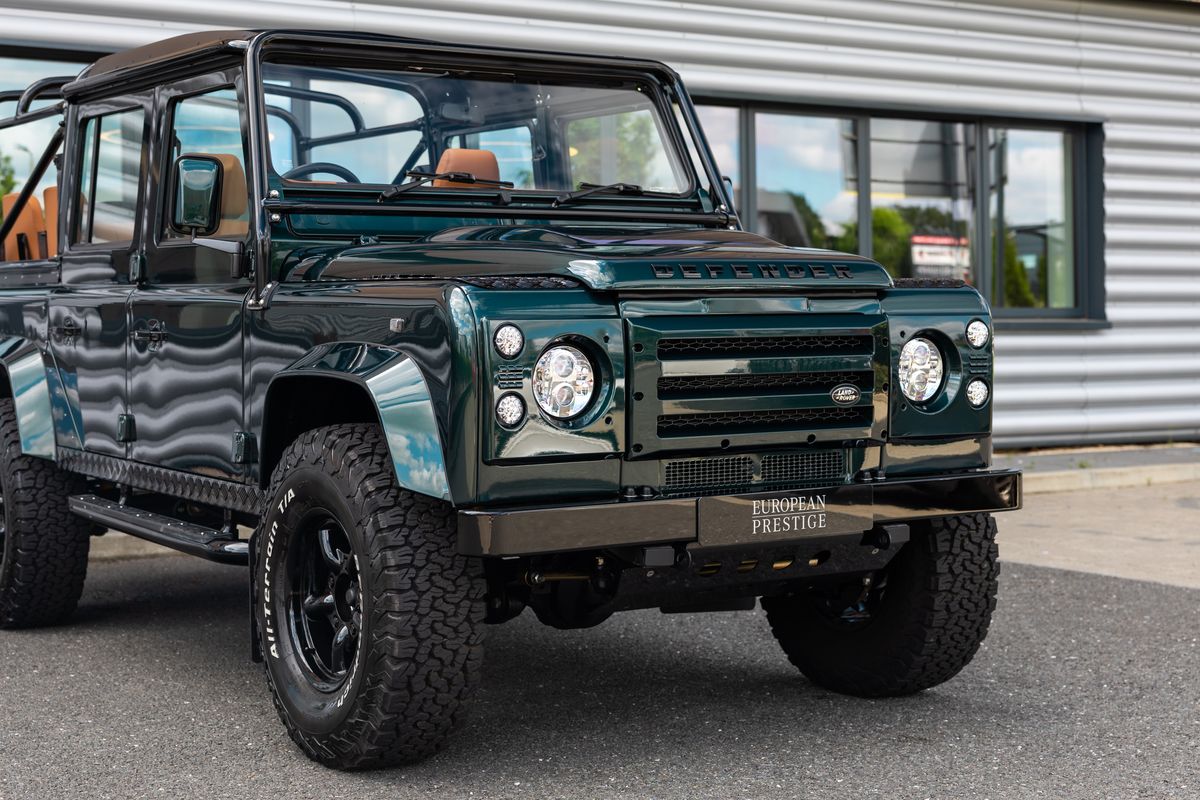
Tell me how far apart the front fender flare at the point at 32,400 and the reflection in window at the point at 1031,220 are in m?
7.87

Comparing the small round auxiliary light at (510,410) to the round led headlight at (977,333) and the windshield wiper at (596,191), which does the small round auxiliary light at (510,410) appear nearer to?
the round led headlight at (977,333)

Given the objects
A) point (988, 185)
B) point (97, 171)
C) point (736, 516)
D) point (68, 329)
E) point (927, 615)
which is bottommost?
point (927, 615)

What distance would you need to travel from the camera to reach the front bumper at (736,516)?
12.5 ft

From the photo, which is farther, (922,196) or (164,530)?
(922,196)

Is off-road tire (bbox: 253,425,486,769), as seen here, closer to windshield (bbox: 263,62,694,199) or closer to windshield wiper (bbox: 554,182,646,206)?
windshield (bbox: 263,62,694,199)

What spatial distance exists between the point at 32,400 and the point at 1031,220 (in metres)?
8.36

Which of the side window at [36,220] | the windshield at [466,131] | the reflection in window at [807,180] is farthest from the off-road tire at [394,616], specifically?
the reflection in window at [807,180]

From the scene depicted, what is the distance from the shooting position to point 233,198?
5047 mm

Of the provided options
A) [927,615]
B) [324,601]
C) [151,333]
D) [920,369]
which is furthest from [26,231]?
[927,615]

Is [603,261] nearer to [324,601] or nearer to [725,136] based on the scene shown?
[324,601]

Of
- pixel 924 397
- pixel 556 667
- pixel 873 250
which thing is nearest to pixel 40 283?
pixel 556 667

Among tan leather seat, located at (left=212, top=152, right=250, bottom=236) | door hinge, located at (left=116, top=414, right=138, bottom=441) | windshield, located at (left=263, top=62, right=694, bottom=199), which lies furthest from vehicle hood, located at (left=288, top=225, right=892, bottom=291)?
door hinge, located at (left=116, top=414, right=138, bottom=441)

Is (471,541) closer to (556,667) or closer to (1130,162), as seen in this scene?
(556,667)

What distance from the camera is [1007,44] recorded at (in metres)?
11.5
